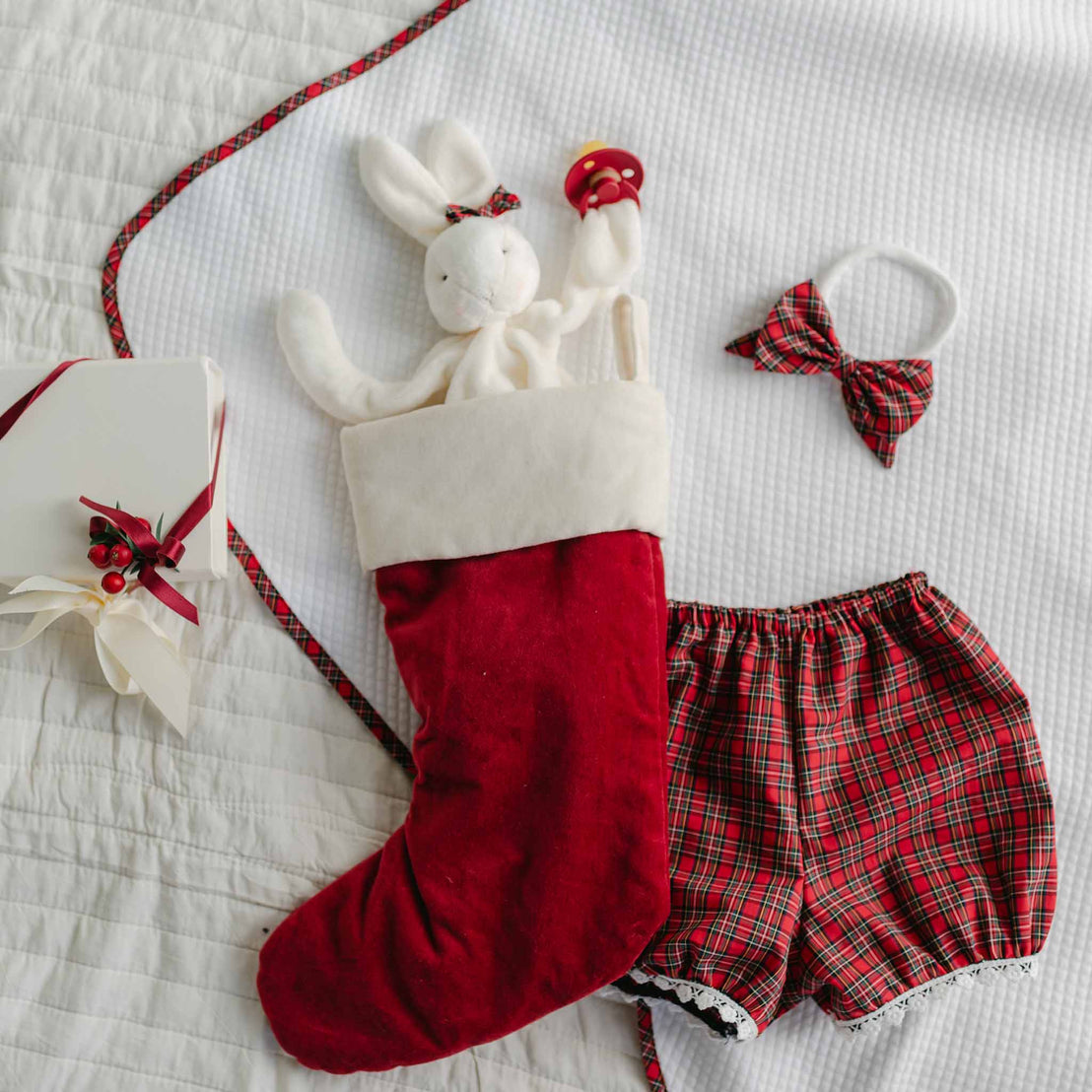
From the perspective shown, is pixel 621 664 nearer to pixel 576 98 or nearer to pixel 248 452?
pixel 248 452

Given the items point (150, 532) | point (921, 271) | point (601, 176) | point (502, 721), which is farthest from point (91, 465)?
point (921, 271)

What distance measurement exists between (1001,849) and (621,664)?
0.47m

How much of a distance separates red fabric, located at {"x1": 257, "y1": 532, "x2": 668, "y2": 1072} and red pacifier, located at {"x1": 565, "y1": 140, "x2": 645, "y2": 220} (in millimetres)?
401

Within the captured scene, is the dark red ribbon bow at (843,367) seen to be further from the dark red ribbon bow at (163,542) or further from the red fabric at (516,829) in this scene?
the dark red ribbon bow at (163,542)

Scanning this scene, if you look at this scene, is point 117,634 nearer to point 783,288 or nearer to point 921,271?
point 783,288

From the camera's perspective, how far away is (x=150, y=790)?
1.11m

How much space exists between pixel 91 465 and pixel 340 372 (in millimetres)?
285

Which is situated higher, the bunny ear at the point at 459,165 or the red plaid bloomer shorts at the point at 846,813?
the bunny ear at the point at 459,165

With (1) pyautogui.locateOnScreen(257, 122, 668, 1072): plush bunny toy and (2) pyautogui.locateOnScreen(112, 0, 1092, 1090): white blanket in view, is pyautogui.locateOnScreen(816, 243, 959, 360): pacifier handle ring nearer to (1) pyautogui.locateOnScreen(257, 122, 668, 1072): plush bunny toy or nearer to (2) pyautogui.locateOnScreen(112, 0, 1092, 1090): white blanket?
(2) pyautogui.locateOnScreen(112, 0, 1092, 1090): white blanket

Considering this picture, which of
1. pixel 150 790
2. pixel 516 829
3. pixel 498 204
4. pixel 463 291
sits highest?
pixel 498 204

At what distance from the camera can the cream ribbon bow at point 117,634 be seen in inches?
40.3

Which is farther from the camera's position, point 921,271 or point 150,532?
point 921,271

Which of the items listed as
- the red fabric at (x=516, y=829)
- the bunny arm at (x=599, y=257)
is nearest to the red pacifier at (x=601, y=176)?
the bunny arm at (x=599, y=257)

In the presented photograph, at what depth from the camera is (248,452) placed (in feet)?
3.77
